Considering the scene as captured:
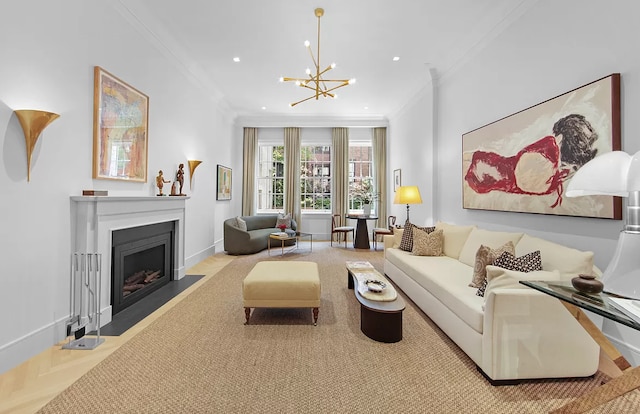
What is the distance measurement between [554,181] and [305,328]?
2712 millimetres

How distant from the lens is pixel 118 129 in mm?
3066

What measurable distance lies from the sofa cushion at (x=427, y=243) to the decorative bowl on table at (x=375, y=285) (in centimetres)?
122

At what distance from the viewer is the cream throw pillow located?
3.63m

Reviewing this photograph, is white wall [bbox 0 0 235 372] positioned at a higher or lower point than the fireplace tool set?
higher

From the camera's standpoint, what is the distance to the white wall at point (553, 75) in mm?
2066

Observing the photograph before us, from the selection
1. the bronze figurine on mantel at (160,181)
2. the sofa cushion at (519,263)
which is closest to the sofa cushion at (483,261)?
the sofa cushion at (519,263)

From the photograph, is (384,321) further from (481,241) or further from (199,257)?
(199,257)

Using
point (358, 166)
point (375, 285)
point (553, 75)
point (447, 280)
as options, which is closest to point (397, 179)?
point (358, 166)

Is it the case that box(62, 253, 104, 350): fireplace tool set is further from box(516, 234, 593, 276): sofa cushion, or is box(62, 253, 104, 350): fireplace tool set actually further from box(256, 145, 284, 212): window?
box(256, 145, 284, 212): window

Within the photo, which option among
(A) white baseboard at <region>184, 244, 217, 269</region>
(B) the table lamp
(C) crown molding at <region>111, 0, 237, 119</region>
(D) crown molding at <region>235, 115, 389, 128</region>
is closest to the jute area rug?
(B) the table lamp

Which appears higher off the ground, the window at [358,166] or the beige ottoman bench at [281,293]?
the window at [358,166]

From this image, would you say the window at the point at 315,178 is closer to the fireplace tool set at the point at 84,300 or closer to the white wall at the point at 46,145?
the white wall at the point at 46,145

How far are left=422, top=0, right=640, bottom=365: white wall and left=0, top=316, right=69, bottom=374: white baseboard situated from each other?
3.86 m

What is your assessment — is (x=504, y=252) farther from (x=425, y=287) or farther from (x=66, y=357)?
(x=66, y=357)
